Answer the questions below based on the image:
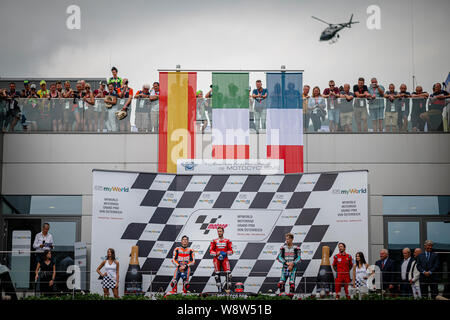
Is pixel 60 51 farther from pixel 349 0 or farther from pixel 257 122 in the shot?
pixel 349 0

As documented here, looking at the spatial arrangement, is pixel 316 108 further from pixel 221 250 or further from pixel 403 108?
pixel 221 250

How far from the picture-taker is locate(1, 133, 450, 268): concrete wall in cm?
1595

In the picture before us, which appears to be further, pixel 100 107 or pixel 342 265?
pixel 100 107

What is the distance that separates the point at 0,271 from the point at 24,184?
16.4 ft

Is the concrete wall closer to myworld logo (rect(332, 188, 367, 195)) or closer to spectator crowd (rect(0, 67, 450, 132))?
spectator crowd (rect(0, 67, 450, 132))

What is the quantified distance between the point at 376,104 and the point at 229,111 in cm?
344

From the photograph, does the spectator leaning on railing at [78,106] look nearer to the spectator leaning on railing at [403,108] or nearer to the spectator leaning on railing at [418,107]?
the spectator leaning on railing at [403,108]

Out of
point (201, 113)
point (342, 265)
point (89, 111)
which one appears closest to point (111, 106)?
point (89, 111)

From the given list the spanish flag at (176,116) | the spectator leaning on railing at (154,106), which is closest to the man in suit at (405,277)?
the spanish flag at (176,116)

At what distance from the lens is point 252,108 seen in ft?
49.9

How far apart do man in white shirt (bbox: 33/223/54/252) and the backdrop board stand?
1.42 m

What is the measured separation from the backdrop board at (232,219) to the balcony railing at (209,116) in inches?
62.1

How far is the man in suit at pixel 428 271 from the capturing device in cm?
1170

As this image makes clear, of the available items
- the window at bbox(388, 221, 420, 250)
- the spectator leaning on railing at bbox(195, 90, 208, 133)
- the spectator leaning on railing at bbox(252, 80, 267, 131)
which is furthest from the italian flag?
the window at bbox(388, 221, 420, 250)
